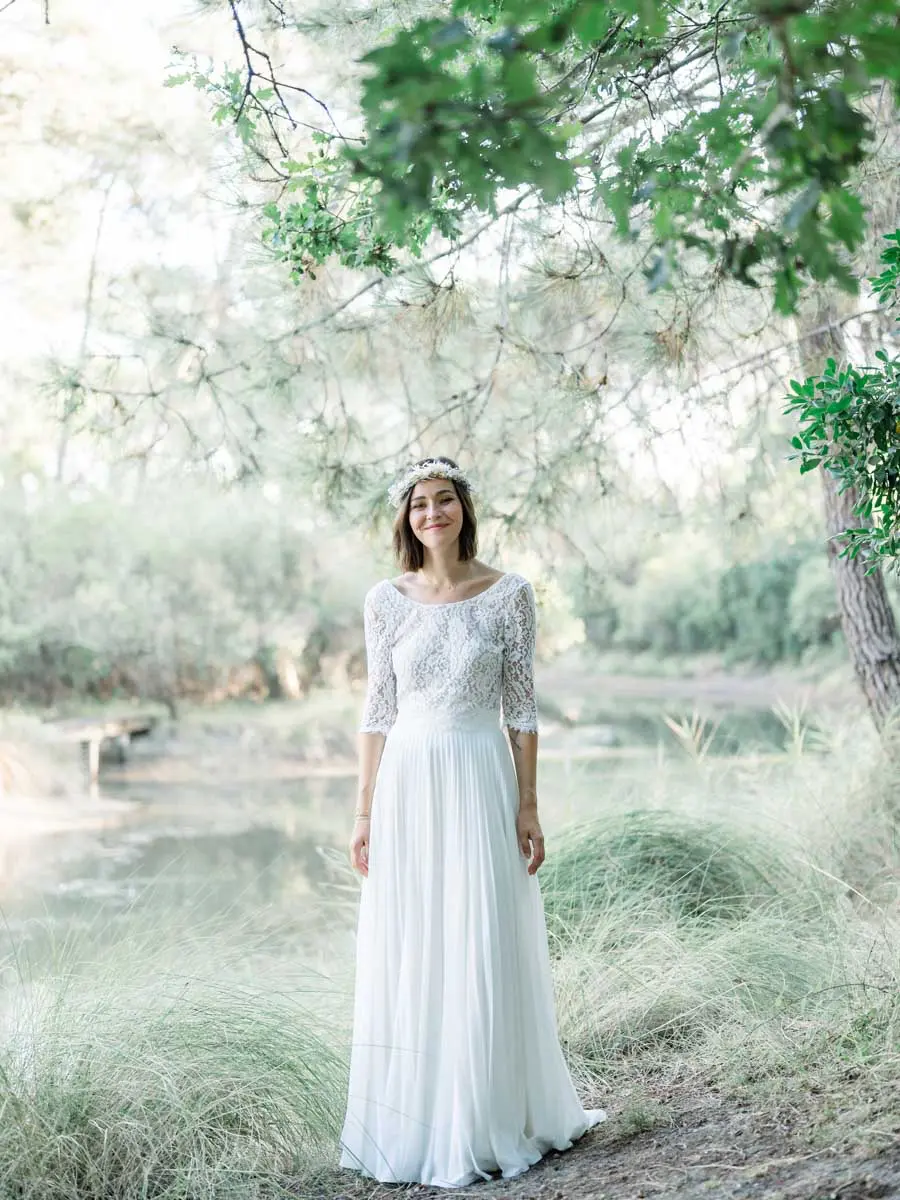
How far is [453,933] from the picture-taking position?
2.85 metres

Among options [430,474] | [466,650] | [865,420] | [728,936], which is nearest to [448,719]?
[466,650]

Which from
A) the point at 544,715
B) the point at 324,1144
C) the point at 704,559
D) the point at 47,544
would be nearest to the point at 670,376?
the point at 324,1144

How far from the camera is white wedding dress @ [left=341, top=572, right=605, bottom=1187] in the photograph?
9.15 feet

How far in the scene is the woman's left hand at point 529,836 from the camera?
2.94 meters

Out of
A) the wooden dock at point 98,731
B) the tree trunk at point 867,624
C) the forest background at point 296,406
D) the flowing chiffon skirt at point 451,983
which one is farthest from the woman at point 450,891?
the wooden dock at point 98,731

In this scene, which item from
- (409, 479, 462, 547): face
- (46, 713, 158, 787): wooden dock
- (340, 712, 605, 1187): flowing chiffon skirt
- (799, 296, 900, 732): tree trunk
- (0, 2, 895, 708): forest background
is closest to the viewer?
(340, 712, 605, 1187): flowing chiffon skirt

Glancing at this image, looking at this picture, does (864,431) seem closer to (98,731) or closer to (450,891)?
(450,891)

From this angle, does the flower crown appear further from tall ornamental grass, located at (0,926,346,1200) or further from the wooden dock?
the wooden dock

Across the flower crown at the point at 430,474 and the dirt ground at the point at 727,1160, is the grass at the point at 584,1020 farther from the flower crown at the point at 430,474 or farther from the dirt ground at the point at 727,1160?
the flower crown at the point at 430,474

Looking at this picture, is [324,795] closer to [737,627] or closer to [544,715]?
[544,715]

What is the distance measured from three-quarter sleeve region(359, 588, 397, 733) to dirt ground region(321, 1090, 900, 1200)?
104cm

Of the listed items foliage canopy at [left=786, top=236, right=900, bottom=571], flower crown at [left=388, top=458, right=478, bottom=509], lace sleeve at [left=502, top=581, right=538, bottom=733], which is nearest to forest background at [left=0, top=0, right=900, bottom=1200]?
foliage canopy at [left=786, top=236, right=900, bottom=571]

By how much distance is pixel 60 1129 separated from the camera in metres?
2.62

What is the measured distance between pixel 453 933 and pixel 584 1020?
100 cm
